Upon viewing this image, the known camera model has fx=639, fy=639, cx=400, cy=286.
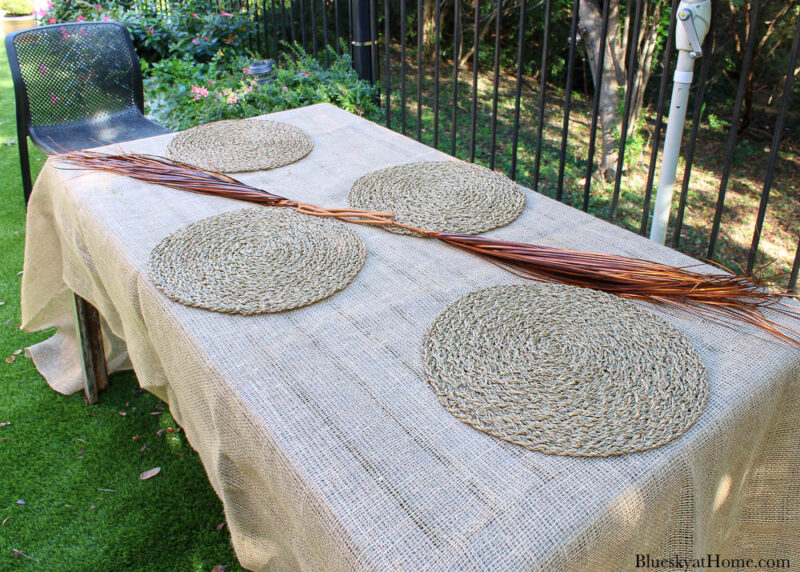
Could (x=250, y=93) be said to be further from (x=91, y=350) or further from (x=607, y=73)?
(x=607, y=73)

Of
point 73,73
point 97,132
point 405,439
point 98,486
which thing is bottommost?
point 98,486

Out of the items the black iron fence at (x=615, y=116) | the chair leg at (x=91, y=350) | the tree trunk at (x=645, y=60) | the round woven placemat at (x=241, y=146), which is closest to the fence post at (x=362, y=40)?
the black iron fence at (x=615, y=116)

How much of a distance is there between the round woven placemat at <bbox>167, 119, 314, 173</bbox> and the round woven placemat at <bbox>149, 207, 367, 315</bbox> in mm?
331

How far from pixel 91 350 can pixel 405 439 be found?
1.69 m

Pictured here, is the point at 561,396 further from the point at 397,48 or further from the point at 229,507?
the point at 397,48

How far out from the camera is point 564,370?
0.95 metres

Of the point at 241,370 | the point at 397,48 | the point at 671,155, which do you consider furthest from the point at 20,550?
the point at 397,48

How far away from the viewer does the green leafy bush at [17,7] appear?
27.7ft

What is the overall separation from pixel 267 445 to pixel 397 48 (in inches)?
314

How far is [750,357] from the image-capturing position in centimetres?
97

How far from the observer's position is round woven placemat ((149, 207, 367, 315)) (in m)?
1.14

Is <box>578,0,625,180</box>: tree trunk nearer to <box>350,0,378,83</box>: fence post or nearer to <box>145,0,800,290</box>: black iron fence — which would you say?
<box>145,0,800,290</box>: black iron fence

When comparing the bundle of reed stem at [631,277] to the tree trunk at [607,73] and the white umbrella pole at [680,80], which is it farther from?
the tree trunk at [607,73]

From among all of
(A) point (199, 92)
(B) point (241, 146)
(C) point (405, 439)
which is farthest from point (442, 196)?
(A) point (199, 92)
